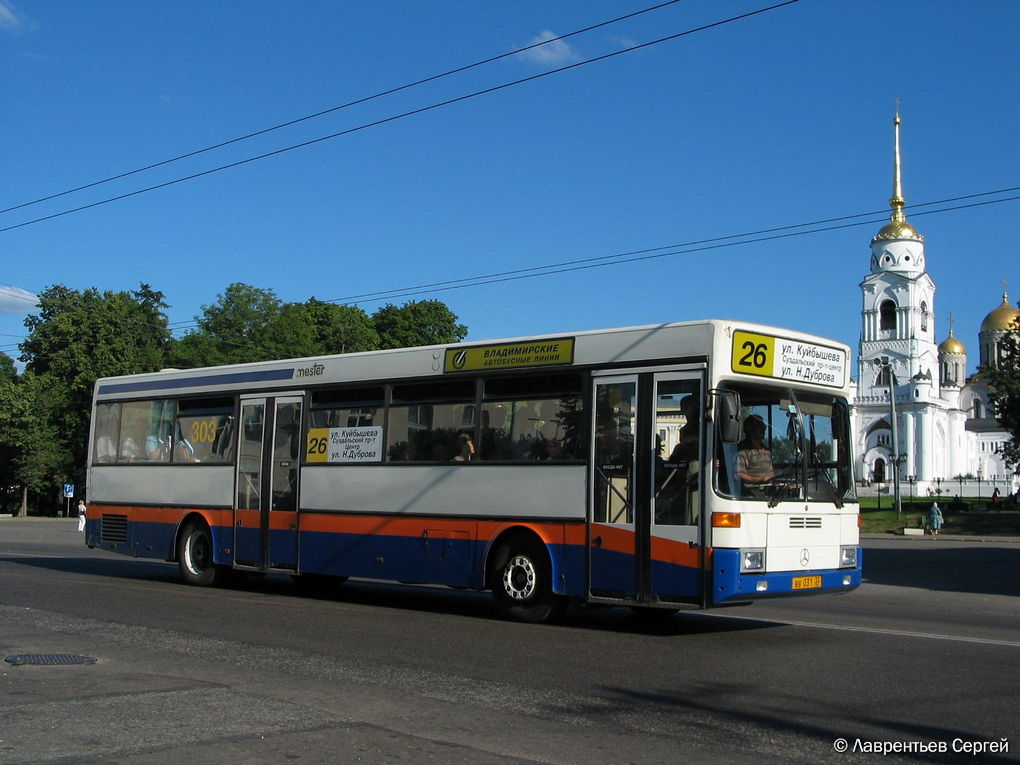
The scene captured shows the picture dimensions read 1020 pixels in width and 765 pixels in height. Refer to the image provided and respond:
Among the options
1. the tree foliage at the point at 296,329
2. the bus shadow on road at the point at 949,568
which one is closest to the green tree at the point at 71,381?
the tree foliage at the point at 296,329

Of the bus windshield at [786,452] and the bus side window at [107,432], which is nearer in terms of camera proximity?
the bus windshield at [786,452]

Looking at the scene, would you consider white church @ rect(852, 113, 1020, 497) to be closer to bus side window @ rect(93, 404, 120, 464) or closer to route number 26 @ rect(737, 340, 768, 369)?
bus side window @ rect(93, 404, 120, 464)

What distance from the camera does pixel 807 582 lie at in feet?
38.7

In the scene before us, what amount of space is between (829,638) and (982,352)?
14436cm

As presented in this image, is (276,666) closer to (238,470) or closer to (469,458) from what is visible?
(469,458)

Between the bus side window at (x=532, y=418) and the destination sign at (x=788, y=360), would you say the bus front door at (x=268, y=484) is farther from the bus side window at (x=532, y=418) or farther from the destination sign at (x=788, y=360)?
the destination sign at (x=788, y=360)

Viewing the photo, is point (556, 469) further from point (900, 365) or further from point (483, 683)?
point (900, 365)

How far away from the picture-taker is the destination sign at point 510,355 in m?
12.9

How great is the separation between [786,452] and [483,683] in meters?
4.73

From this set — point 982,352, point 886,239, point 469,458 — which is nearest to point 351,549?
point 469,458

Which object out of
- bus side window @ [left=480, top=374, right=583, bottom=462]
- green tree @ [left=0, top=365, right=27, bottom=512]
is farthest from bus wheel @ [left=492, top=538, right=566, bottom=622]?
green tree @ [left=0, top=365, right=27, bottom=512]

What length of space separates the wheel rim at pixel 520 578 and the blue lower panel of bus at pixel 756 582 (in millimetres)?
2352

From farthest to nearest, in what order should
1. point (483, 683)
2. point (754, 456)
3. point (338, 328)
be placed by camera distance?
point (338, 328) → point (754, 456) → point (483, 683)

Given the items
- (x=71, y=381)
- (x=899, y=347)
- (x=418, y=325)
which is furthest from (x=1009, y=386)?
(x=899, y=347)
